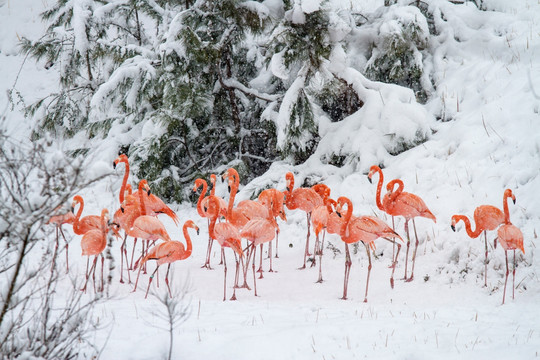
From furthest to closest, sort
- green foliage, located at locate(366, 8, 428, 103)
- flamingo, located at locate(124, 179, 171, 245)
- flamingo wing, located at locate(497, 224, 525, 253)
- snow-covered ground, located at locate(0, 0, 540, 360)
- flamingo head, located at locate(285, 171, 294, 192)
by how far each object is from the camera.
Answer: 1. green foliage, located at locate(366, 8, 428, 103)
2. flamingo head, located at locate(285, 171, 294, 192)
3. flamingo, located at locate(124, 179, 171, 245)
4. flamingo wing, located at locate(497, 224, 525, 253)
5. snow-covered ground, located at locate(0, 0, 540, 360)

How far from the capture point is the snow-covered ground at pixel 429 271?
3.65 meters

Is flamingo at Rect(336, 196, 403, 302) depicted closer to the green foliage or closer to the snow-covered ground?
the snow-covered ground

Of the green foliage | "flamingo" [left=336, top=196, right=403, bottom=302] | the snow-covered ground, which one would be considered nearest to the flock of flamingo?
"flamingo" [left=336, top=196, right=403, bottom=302]

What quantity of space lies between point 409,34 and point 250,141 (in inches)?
148

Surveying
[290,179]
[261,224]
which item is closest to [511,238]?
[261,224]

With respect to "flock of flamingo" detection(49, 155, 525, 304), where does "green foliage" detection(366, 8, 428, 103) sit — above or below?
above

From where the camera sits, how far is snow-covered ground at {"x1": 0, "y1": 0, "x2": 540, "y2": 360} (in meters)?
3.65

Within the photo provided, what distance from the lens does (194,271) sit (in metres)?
6.24

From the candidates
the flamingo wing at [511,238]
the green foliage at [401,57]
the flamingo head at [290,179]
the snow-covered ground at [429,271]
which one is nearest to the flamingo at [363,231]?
the snow-covered ground at [429,271]

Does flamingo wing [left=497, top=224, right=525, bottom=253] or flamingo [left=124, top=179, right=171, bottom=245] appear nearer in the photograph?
flamingo wing [left=497, top=224, right=525, bottom=253]

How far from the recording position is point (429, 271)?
5578 millimetres

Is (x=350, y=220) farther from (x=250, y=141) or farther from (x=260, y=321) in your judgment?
(x=250, y=141)

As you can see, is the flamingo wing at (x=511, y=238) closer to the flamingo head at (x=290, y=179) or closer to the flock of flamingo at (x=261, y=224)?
the flock of flamingo at (x=261, y=224)

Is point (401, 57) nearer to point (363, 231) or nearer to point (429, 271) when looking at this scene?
point (429, 271)
